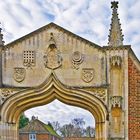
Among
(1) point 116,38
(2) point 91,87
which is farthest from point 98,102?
(1) point 116,38

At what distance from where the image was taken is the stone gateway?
1292 cm

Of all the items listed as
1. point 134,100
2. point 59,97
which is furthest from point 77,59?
point 134,100

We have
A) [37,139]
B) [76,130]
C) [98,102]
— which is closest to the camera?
[98,102]

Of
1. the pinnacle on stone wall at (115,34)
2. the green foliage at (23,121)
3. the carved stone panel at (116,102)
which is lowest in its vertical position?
the green foliage at (23,121)

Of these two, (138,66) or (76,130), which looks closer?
(138,66)

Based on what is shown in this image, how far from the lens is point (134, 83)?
43.1 feet

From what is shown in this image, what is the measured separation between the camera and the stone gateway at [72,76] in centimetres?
1292

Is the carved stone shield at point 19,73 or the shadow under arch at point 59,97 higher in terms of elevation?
the carved stone shield at point 19,73

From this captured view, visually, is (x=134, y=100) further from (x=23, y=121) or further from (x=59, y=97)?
(x=23, y=121)

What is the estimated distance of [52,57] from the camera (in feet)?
43.6

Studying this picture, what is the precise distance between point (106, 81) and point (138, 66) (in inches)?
46.5

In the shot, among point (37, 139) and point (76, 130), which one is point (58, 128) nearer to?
point (76, 130)

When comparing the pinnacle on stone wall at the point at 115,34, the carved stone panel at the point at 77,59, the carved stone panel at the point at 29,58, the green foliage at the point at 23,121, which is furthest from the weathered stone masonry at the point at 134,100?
the green foliage at the point at 23,121

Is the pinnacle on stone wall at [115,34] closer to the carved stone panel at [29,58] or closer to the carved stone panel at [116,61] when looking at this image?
the carved stone panel at [116,61]
